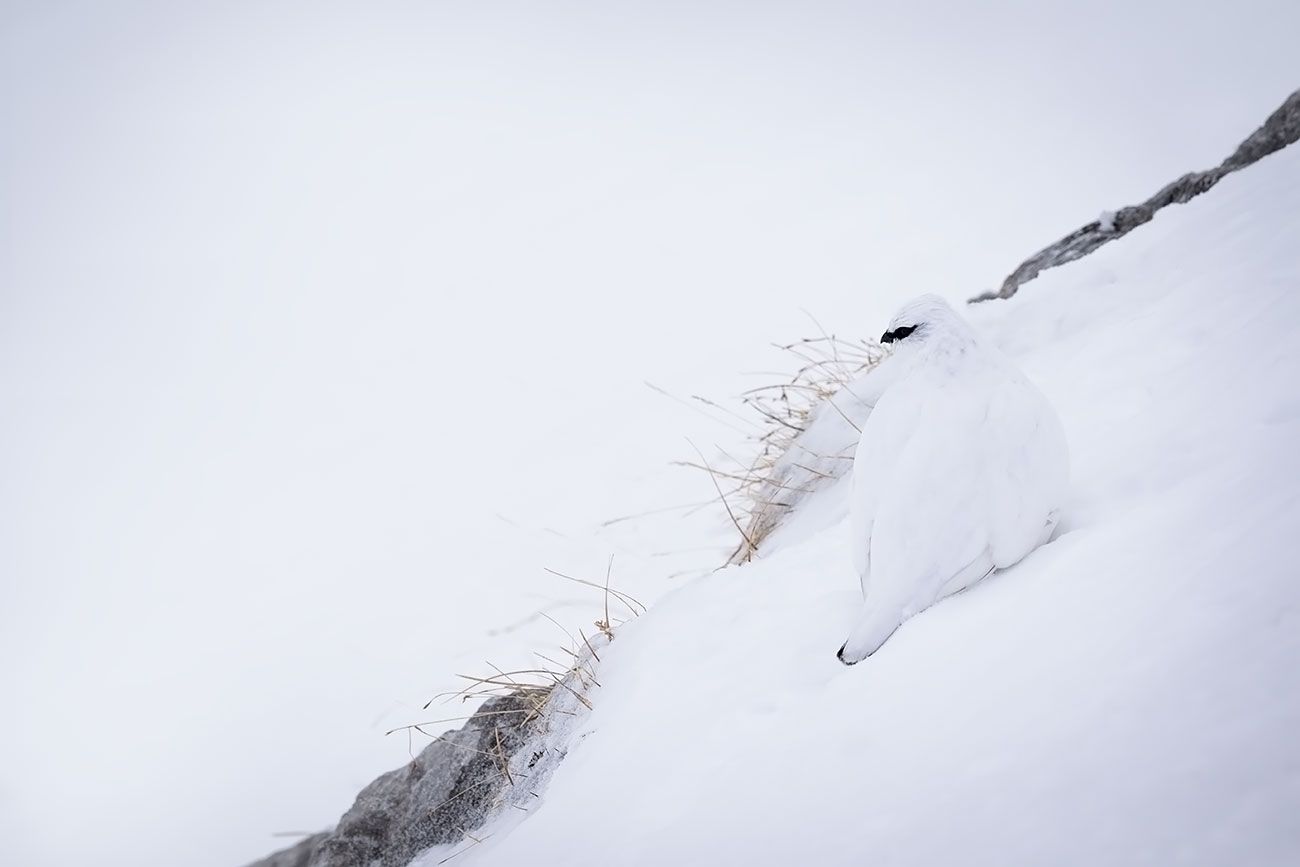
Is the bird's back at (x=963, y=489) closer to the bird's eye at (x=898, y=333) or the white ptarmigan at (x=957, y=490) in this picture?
the white ptarmigan at (x=957, y=490)

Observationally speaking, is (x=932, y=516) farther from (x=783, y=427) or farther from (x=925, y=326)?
(x=783, y=427)

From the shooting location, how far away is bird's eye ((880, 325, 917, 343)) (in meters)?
1.79

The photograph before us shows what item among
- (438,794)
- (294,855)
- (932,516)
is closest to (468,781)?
(438,794)

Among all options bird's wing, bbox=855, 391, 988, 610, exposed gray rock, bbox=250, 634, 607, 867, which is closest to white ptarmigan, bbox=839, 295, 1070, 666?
bird's wing, bbox=855, 391, 988, 610

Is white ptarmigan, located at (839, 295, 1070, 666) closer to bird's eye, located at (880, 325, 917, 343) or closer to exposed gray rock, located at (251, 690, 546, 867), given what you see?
bird's eye, located at (880, 325, 917, 343)

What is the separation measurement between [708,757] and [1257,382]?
143 centimetres

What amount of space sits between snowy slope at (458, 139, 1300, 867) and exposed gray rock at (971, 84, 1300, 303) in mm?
1404

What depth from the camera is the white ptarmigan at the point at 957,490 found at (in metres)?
1.52

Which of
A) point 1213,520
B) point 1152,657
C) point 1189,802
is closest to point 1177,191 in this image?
point 1213,520

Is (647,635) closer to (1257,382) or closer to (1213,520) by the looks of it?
(1213,520)

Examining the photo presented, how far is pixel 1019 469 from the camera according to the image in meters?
1.53

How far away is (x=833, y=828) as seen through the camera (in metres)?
1.09

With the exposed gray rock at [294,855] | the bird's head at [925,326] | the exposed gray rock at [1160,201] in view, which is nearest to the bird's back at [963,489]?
the bird's head at [925,326]

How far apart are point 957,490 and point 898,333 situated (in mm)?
462
